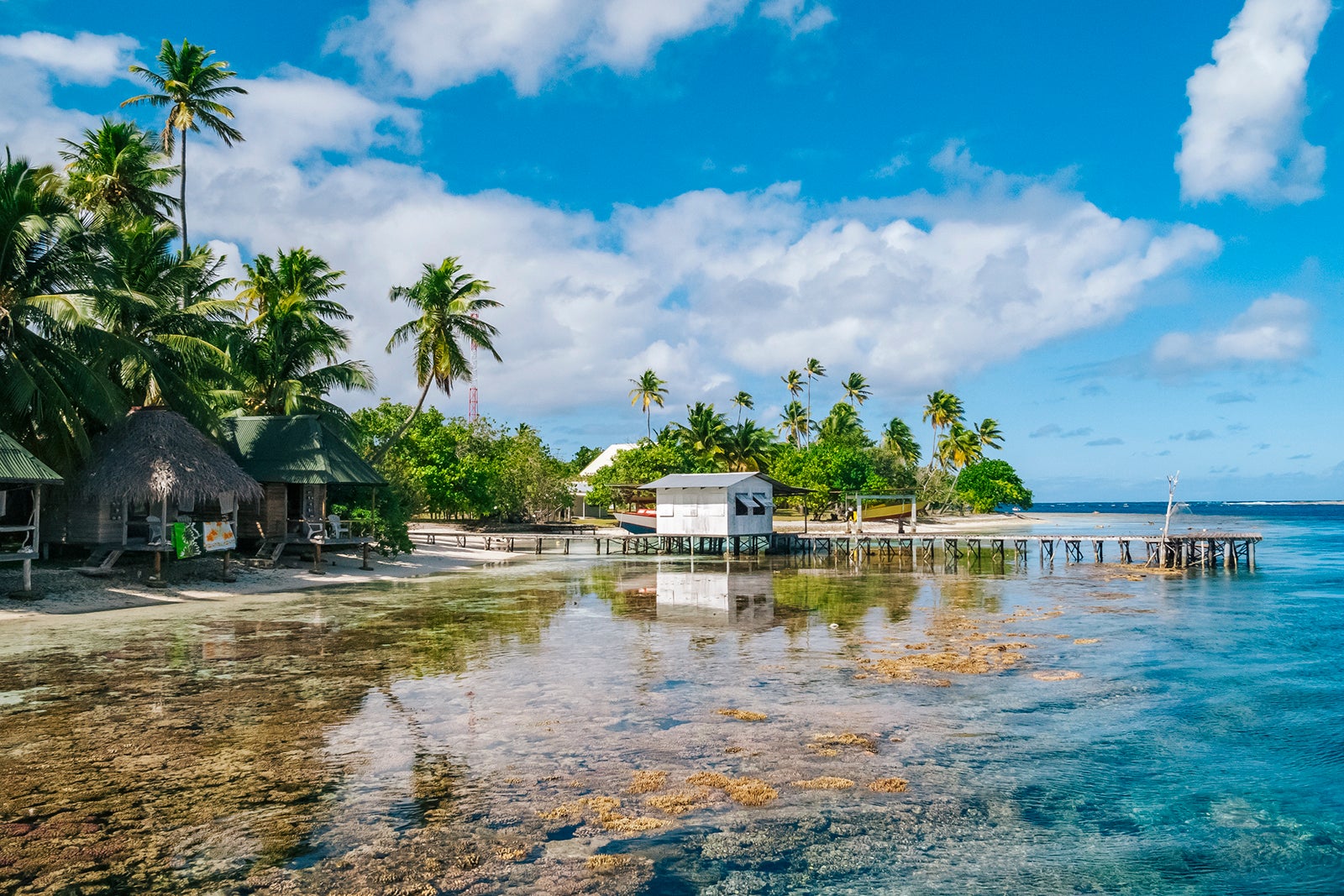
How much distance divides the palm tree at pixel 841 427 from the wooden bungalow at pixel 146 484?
63796 millimetres

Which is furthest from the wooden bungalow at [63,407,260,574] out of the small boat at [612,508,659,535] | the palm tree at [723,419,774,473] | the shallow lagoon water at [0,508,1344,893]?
the palm tree at [723,419,774,473]

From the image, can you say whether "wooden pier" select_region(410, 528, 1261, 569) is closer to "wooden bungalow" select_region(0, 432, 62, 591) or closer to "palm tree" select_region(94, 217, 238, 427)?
"palm tree" select_region(94, 217, 238, 427)

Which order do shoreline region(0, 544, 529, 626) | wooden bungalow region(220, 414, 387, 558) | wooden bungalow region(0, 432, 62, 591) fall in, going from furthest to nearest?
wooden bungalow region(220, 414, 387, 558)
shoreline region(0, 544, 529, 626)
wooden bungalow region(0, 432, 62, 591)

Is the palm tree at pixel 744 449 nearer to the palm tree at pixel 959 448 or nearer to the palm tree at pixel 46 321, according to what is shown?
the palm tree at pixel 959 448

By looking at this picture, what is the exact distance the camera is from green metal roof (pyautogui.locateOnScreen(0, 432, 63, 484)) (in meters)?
20.1

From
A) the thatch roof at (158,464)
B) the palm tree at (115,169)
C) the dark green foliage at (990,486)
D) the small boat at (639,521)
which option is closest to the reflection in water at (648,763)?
the thatch roof at (158,464)

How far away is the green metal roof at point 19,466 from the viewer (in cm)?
2012

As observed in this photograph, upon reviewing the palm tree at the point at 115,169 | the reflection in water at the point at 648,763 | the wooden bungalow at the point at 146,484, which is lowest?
the reflection in water at the point at 648,763

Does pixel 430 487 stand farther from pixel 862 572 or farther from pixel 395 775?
pixel 395 775

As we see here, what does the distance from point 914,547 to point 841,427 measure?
37.4 m

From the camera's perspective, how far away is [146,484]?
23906 mm

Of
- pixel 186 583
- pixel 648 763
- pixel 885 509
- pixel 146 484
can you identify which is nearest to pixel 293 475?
pixel 186 583

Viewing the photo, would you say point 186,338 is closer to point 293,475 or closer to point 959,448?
point 293,475

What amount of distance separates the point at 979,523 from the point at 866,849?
267 ft
